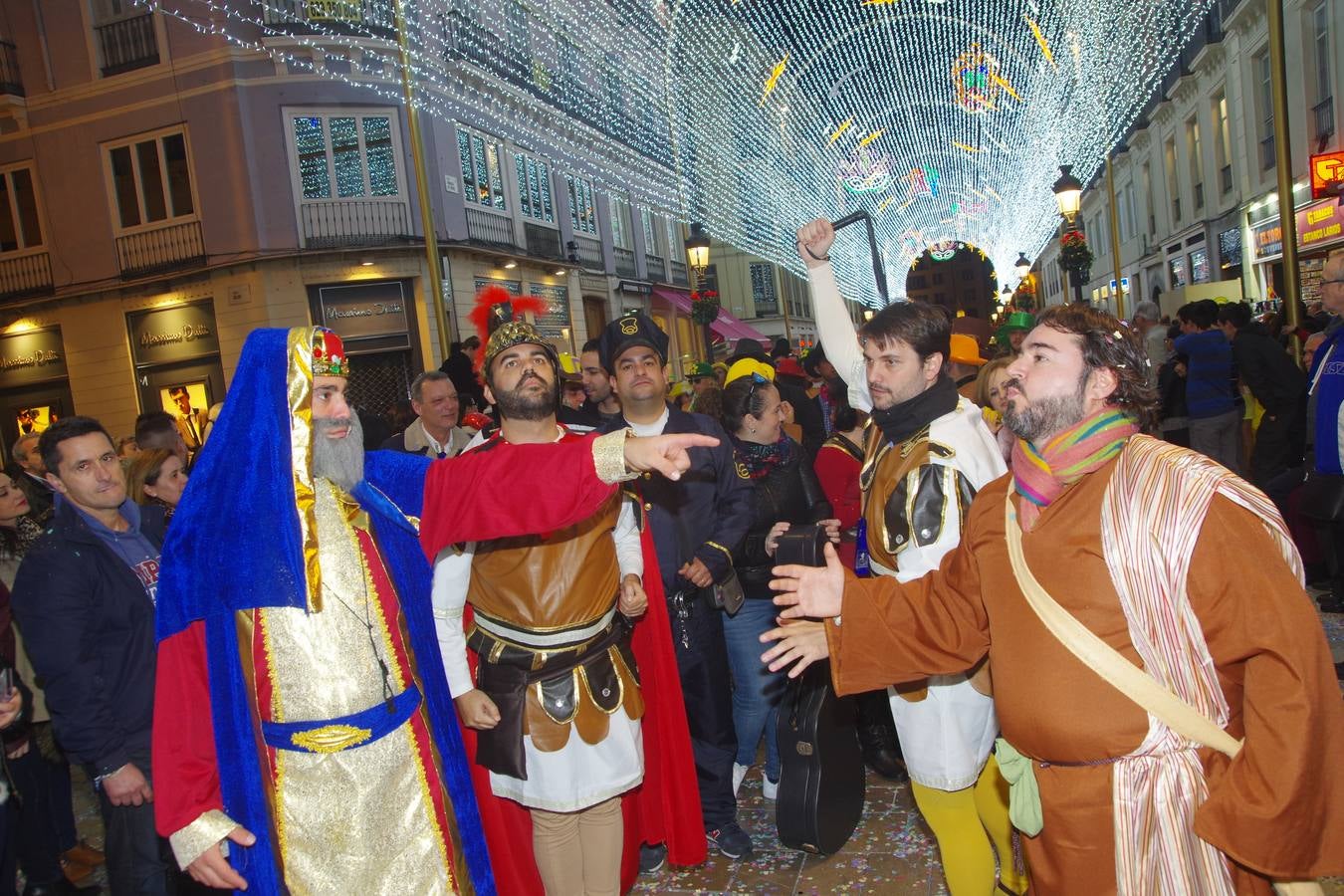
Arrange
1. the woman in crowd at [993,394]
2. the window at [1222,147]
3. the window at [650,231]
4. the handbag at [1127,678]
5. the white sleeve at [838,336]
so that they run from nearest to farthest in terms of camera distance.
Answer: the handbag at [1127,678]
the white sleeve at [838,336]
the woman in crowd at [993,394]
the window at [1222,147]
the window at [650,231]

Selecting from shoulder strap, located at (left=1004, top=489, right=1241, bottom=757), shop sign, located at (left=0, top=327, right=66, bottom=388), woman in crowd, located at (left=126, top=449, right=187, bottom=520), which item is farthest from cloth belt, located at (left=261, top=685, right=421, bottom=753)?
shop sign, located at (left=0, top=327, right=66, bottom=388)

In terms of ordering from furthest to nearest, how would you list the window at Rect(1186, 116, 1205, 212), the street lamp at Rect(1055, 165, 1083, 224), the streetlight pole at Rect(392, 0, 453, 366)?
the window at Rect(1186, 116, 1205, 212) < the street lamp at Rect(1055, 165, 1083, 224) < the streetlight pole at Rect(392, 0, 453, 366)

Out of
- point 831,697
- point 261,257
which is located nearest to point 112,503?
point 831,697

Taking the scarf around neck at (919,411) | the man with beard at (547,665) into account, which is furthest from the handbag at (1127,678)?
the man with beard at (547,665)

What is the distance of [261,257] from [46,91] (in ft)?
19.9

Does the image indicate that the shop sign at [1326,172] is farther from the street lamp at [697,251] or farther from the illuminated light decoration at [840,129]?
the illuminated light decoration at [840,129]

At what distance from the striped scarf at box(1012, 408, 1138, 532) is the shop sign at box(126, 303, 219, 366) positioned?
17043mm

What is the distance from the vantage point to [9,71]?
1686 centimetres

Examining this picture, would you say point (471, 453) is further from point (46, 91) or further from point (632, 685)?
point (46, 91)

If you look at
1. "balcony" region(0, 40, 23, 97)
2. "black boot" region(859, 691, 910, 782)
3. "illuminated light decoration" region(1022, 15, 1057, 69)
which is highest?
"balcony" region(0, 40, 23, 97)

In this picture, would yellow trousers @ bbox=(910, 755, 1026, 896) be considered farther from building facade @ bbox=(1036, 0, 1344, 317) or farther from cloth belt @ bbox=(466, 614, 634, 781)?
building facade @ bbox=(1036, 0, 1344, 317)

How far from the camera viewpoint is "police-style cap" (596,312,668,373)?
3.85 metres

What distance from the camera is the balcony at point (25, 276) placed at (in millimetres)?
17109

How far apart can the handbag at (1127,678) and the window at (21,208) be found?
20.8 metres
